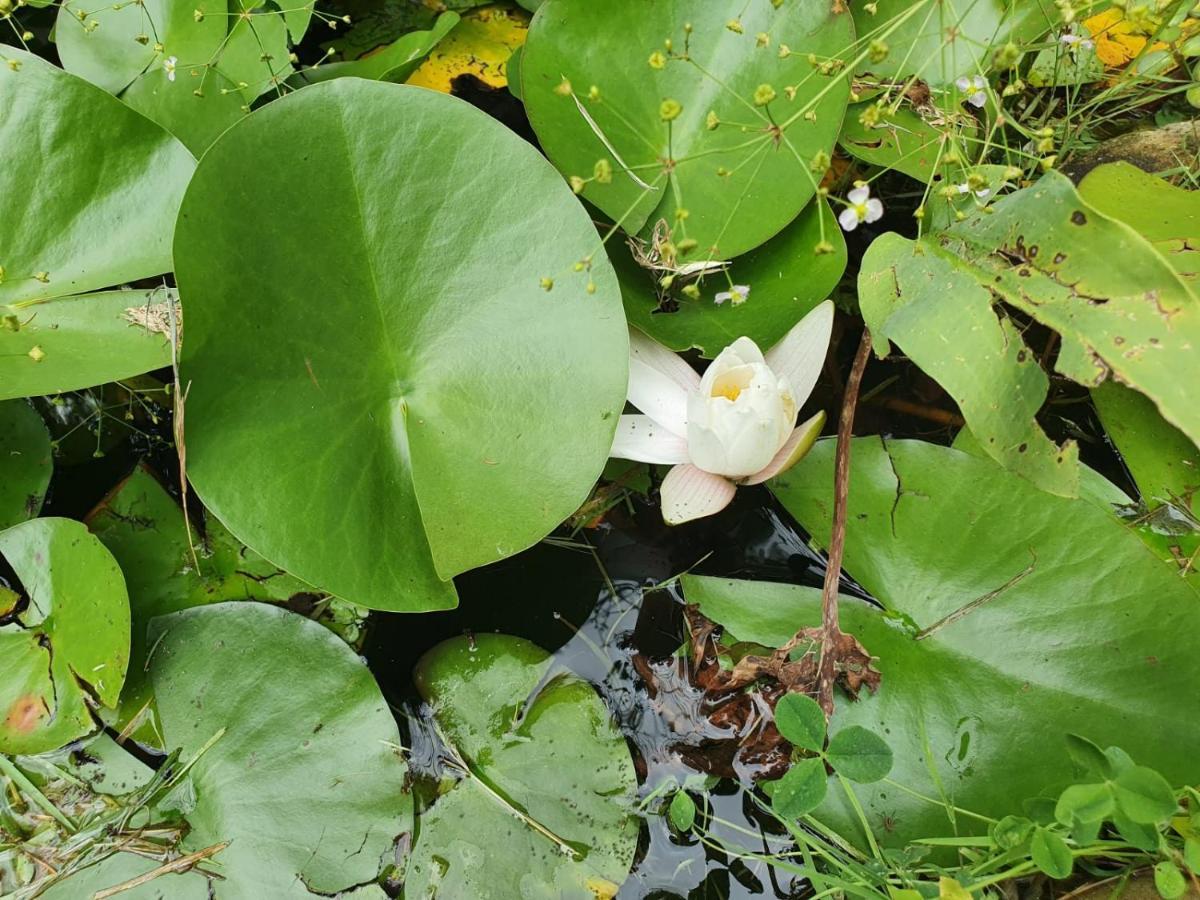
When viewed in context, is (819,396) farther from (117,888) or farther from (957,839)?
(117,888)

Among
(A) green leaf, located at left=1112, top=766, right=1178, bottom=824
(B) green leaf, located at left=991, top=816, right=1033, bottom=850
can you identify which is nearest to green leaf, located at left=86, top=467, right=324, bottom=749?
(B) green leaf, located at left=991, top=816, right=1033, bottom=850

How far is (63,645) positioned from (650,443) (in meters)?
0.91

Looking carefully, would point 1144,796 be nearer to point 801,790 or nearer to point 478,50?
point 801,790

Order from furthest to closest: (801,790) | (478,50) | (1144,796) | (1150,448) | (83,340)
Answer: (478,50)
(1150,448)
(83,340)
(801,790)
(1144,796)

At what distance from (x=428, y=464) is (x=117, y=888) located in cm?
75

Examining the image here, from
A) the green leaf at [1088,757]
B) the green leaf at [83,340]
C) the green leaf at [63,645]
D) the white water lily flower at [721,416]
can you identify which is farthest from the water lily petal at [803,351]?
the green leaf at [63,645]

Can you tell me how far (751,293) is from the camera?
129cm

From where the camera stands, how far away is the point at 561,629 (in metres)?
1.36

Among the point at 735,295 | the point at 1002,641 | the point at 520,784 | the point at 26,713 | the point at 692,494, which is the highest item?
the point at 735,295

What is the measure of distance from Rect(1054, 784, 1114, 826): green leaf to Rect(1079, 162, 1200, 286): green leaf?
71cm

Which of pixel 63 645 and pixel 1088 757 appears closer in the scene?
pixel 1088 757

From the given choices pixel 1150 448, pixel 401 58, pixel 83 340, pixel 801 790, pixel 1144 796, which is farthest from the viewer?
pixel 401 58

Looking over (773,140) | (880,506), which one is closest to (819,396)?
(880,506)

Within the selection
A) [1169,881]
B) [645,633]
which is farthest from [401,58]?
[1169,881]
